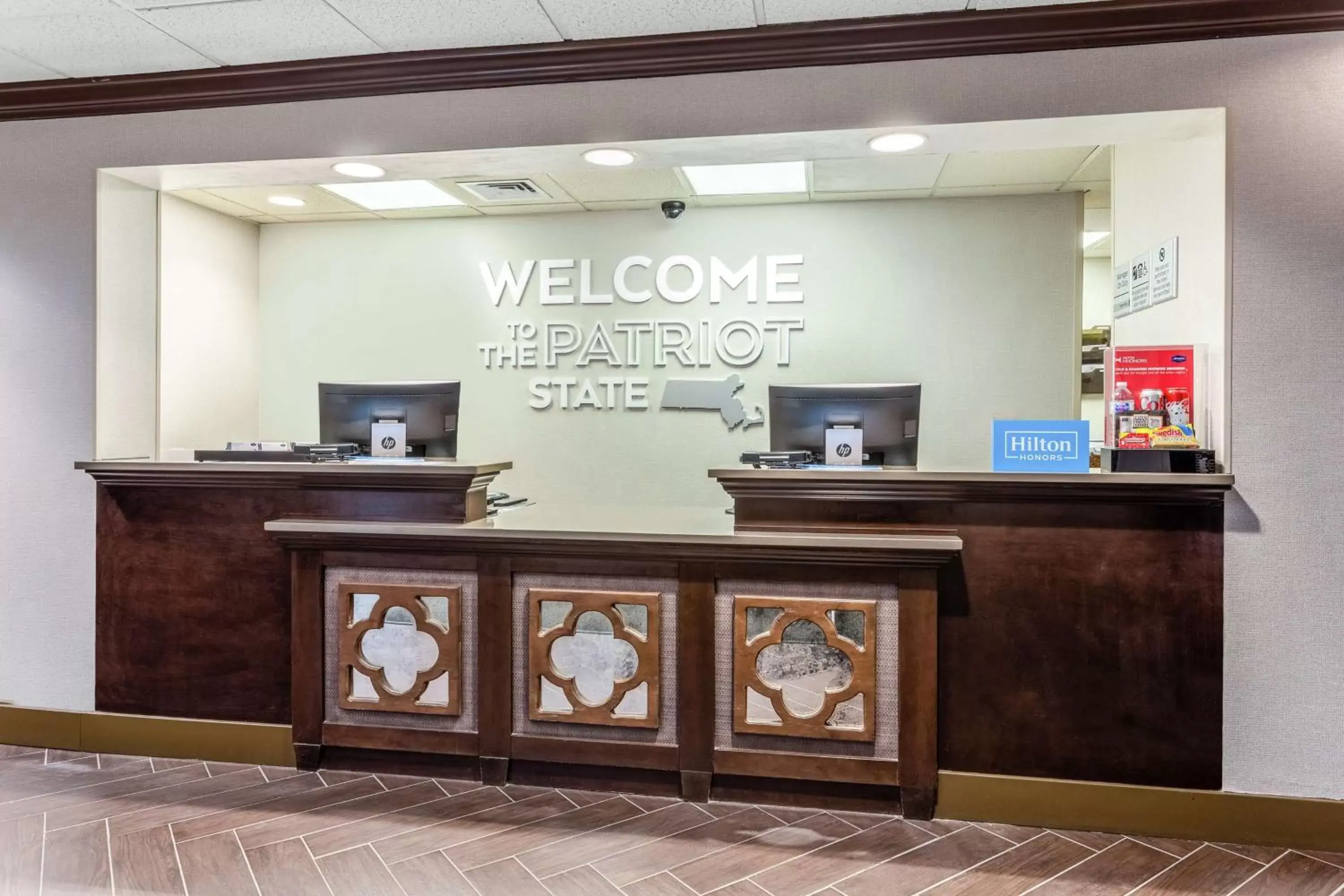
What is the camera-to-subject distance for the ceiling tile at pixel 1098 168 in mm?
3971

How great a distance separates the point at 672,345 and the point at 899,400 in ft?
7.40

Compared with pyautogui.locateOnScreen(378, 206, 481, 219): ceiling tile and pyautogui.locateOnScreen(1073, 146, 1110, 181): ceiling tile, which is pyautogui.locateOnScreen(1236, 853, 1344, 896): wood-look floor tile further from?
pyautogui.locateOnScreen(378, 206, 481, 219): ceiling tile

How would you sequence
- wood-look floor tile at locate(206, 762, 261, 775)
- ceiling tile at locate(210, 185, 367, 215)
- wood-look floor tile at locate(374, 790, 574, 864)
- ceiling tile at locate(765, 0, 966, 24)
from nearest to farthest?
wood-look floor tile at locate(374, 790, 574, 864), ceiling tile at locate(765, 0, 966, 24), wood-look floor tile at locate(206, 762, 261, 775), ceiling tile at locate(210, 185, 367, 215)

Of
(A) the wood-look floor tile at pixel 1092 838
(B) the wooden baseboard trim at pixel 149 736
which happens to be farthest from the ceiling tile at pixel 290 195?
(A) the wood-look floor tile at pixel 1092 838

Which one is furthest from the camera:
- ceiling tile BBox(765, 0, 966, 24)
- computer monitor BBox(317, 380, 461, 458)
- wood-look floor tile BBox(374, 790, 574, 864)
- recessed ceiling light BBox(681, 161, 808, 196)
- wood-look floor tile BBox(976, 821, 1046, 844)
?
recessed ceiling light BBox(681, 161, 808, 196)

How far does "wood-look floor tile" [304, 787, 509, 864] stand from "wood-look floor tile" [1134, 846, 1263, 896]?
75.8 inches

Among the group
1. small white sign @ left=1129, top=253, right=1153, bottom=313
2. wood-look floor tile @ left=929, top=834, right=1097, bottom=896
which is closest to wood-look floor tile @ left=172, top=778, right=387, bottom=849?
wood-look floor tile @ left=929, top=834, right=1097, bottom=896

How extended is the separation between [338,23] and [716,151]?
1.35 m

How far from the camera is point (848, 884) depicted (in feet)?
7.14

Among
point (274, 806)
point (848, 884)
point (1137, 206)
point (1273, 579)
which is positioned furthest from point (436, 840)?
point (1137, 206)

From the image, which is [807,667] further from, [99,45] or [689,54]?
[99,45]

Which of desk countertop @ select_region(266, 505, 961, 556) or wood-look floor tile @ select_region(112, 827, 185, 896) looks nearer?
wood-look floor tile @ select_region(112, 827, 185, 896)

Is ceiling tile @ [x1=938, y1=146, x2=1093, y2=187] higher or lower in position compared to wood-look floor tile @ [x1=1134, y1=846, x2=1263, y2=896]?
higher

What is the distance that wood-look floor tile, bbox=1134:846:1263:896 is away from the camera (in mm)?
2184
